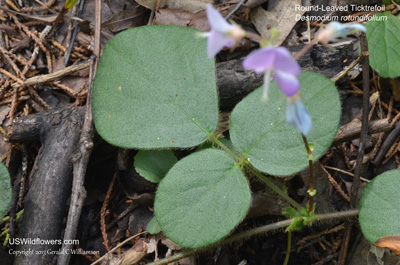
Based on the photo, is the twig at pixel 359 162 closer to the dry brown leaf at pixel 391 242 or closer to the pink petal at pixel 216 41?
the dry brown leaf at pixel 391 242

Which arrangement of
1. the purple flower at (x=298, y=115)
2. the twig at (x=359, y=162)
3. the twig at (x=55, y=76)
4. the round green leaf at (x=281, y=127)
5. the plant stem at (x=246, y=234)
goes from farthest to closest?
the twig at (x=55, y=76)
the twig at (x=359, y=162)
the plant stem at (x=246, y=234)
the round green leaf at (x=281, y=127)
the purple flower at (x=298, y=115)

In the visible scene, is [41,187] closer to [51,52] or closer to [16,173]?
[16,173]

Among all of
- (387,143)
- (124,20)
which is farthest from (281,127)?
(124,20)

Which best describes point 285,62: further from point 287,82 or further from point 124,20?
point 124,20

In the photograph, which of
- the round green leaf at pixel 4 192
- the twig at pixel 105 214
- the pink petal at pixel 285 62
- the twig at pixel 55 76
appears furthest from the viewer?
the twig at pixel 55 76

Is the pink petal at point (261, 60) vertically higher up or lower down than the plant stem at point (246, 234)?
higher up

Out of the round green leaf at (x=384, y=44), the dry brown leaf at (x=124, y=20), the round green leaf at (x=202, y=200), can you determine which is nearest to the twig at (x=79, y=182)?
the round green leaf at (x=202, y=200)
